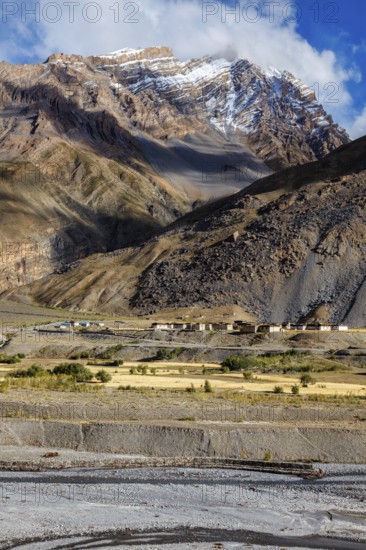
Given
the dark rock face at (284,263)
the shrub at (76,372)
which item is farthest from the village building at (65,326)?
the shrub at (76,372)

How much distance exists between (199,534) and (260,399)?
19.8m

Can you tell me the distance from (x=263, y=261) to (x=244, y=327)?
28.7 m

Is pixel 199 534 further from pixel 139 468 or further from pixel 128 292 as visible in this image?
pixel 128 292

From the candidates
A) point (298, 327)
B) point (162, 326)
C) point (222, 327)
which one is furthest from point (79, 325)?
point (298, 327)

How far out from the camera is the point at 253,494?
21844 millimetres

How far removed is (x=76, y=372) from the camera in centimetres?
5100

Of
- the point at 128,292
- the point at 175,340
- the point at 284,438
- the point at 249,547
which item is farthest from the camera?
the point at 128,292

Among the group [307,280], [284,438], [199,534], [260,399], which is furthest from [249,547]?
[307,280]

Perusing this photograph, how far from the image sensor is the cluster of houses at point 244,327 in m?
90.5

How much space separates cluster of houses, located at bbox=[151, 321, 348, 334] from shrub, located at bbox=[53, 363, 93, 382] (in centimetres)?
3806

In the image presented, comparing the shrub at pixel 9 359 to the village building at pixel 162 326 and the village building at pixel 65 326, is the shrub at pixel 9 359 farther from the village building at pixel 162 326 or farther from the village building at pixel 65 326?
the village building at pixel 65 326

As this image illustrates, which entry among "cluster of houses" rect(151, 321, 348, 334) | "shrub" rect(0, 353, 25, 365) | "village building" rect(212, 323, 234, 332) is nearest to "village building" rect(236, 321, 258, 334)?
"cluster of houses" rect(151, 321, 348, 334)

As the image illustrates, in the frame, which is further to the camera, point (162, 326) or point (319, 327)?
point (162, 326)

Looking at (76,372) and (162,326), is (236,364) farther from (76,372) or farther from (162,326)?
(162,326)
